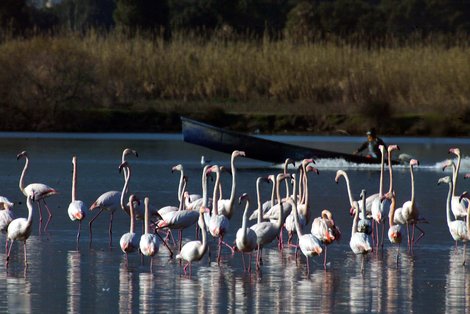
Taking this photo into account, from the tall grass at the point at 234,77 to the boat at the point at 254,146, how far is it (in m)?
8.77

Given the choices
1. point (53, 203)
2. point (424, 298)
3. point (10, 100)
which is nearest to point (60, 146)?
point (10, 100)

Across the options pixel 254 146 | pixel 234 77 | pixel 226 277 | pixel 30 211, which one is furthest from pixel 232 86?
pixel 226 277

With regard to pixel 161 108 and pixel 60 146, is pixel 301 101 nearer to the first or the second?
pixel 161 108

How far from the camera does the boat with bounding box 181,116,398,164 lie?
26.3m

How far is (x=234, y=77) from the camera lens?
37.7 metres

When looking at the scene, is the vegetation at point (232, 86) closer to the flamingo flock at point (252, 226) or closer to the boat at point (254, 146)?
the boat at point (254, 146)

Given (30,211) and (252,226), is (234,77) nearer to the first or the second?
(252,226)

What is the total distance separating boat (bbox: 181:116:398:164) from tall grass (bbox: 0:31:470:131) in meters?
8.77

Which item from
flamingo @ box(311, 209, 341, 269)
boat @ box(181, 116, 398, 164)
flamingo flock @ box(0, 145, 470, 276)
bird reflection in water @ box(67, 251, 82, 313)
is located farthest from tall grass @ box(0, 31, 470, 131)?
bird reflection in water @ box(67, 251, 82, 313)

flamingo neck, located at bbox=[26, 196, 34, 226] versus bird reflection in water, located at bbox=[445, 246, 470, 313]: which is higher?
flamingo neck, located at bbox=[26, 196, 34, 226]

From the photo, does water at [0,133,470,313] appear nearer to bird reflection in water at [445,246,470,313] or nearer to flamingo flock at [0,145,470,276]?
bird reflection in water at [445,246,470,313]

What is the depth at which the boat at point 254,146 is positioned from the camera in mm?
26281

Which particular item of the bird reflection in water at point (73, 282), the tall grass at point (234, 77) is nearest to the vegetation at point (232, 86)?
the tall grass at point (234, 77)

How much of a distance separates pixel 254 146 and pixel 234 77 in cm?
1114
